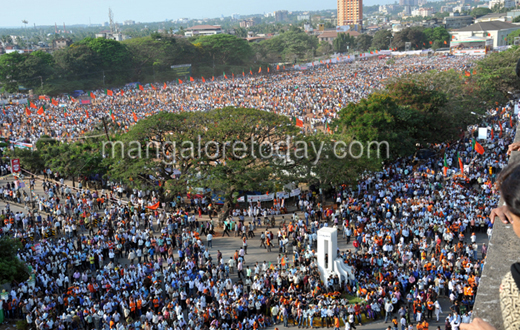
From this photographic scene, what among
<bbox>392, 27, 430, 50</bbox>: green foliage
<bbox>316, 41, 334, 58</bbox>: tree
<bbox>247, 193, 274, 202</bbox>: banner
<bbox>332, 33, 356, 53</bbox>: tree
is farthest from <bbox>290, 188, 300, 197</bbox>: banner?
<bbox>332, 33, 356, 53</bbox>: tree

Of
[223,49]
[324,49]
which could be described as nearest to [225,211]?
[223,49]

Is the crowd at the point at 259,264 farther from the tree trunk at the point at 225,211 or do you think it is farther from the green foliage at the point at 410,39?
the green foliage at the point at 410,39

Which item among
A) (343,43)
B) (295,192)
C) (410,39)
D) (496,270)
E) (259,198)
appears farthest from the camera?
(343,43)

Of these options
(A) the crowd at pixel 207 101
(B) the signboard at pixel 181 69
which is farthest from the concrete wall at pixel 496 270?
(B) the signboard at pixel 181 69

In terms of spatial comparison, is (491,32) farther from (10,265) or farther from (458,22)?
(10,265)

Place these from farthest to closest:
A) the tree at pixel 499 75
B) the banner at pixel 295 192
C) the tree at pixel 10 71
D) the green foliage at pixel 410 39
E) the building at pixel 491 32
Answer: the green foliage at pixel 410 39 < the building at pixel 491 32 < the tree at pixel 10 71 < the tree at pixel 499 75 < the banner at pixel 295 192

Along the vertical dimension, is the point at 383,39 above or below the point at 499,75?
above
